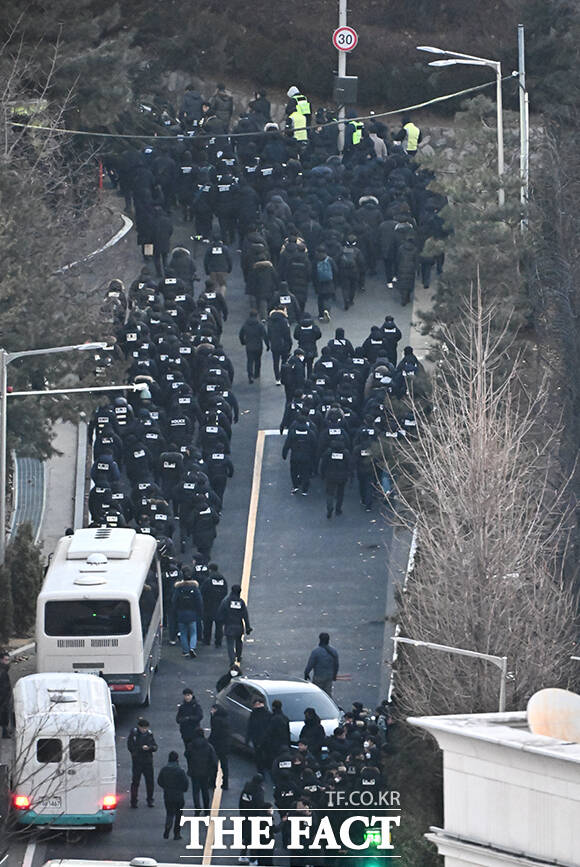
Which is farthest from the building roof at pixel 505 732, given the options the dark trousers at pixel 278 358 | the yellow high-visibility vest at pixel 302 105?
the yellow high-visibility vest at pixel 302 105

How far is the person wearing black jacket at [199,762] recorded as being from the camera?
115ft

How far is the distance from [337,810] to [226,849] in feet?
7.70

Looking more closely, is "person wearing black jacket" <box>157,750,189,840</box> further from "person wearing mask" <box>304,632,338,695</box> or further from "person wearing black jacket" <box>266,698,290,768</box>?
"person wearing mask" <box>304,632,338,695</box>

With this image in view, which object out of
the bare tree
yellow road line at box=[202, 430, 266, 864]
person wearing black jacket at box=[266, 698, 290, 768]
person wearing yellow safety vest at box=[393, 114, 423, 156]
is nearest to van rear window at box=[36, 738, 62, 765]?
yellow road line at box=[202, 430, 266, 864]

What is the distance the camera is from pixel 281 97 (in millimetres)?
72250

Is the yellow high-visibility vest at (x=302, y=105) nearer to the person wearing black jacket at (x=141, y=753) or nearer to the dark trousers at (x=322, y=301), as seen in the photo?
the dark trousers at (x=322, y=301)

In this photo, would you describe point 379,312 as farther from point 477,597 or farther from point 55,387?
point 477,597

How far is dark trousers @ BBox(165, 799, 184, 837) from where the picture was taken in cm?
3440

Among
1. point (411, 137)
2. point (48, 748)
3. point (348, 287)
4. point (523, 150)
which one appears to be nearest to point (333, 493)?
point (348, 287)

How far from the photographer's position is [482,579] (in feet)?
117

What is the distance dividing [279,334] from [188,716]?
14998mm

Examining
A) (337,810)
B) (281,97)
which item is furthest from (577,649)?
(281,97)

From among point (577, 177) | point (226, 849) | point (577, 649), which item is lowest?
point (226, 849)

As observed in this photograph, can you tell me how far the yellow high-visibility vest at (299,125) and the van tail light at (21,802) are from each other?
28338mm
